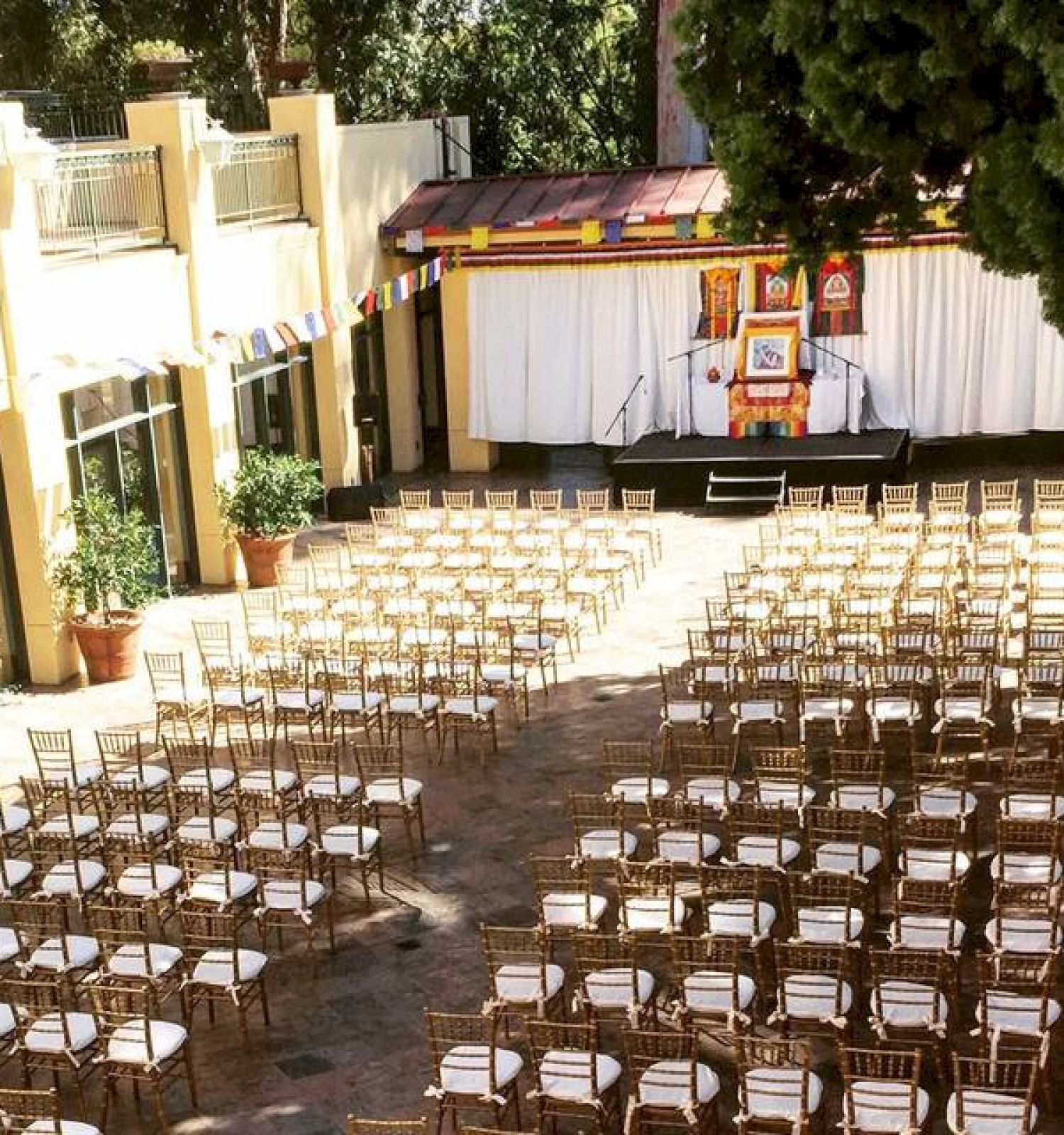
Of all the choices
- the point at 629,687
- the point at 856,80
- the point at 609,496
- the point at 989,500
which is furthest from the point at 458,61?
the point at 856,80

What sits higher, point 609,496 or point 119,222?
point 119,222

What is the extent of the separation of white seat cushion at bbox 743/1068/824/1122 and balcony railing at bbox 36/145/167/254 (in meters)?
13.4

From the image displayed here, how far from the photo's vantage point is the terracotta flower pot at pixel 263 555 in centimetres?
2295

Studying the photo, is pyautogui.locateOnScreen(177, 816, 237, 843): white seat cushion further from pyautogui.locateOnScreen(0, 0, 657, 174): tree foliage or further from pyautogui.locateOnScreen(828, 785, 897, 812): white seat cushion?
pyautogui.locateOnScreen(0, 0, 657, 174): tree foliage

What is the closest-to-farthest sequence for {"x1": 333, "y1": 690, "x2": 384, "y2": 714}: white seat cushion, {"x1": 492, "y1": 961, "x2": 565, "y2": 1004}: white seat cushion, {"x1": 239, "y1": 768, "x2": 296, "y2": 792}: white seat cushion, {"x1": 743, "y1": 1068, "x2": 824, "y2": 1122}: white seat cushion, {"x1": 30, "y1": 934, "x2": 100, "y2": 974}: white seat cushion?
{"x1": 743, "y1": 1068, "x2": 824, "y2": 1122}: white seat cushion → {"x1": 492, "y1": 961, "x2": 565, "y2": 1004}: white seat cushion → {"x1": 30, "y1": 934, "x2": 100, "y2": 974}: white seat cushion → {"x1": 239, "y1": 768, "x2": 296, "y2": 792}: white seat cushion → {"x1": 333, "y1": 690, "x2": 384, "y2": 714}: white seat cushion

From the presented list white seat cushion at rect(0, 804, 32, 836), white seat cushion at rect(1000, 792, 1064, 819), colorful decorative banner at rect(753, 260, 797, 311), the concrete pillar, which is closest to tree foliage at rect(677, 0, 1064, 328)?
white seat cushion at rect(1000, 792, 1064, 819)

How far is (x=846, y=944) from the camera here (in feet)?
36.6

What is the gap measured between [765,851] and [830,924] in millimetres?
1362

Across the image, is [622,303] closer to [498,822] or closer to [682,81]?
[682,81]

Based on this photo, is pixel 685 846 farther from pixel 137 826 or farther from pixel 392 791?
pixel 137 826

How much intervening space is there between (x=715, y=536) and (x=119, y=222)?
29.4 ft

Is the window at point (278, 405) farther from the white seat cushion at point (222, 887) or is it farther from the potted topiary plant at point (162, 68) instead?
the white seat cushion at point (222, 887)

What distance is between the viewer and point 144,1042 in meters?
10.7

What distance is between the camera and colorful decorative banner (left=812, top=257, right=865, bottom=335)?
90.6 ft
